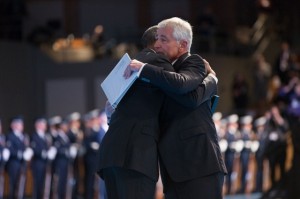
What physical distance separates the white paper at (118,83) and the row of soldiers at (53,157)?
975 cm

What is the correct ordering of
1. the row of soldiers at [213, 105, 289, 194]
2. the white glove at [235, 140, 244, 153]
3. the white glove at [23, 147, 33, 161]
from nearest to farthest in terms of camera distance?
the white glove at [23, 147, 33, 161], the row of soldiers at [213, 105, 289, 194], the white glove at [235, 140, 244, 153]

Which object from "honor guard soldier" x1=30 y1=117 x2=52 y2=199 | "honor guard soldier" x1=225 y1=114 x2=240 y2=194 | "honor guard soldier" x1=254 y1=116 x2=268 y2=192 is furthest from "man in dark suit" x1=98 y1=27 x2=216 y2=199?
"honor guard soldier" x1=225 y1=114 x2=240 y2=194

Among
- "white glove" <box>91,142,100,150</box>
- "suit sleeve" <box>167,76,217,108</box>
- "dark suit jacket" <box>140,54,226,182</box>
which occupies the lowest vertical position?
"white glove" <box>91,142,100,150</box>

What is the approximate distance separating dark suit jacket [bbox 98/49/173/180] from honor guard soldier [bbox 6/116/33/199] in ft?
34.3

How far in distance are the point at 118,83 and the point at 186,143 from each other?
539mm

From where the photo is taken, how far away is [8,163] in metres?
16.1

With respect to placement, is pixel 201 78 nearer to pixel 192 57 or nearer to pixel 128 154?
pixel 192 57

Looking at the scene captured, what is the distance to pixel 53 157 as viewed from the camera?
1678 cm

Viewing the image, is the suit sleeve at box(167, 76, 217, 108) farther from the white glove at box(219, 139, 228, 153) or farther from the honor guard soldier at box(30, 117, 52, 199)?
the white glove at box(219, 139, 228, 153)

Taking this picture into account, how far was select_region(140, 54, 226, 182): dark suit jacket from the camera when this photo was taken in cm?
563

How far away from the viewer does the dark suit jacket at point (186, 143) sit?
222 inches

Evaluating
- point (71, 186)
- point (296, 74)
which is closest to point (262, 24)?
point (296, 74)

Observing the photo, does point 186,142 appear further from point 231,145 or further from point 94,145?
point 231,145

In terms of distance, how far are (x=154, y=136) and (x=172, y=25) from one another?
660 mm
